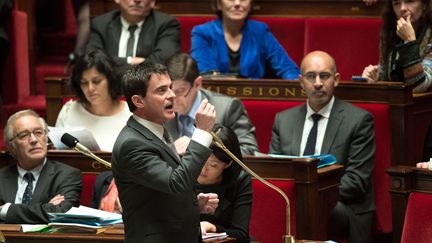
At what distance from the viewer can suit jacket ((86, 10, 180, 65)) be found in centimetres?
363

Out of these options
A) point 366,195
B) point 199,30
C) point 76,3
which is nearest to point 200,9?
point 199,30

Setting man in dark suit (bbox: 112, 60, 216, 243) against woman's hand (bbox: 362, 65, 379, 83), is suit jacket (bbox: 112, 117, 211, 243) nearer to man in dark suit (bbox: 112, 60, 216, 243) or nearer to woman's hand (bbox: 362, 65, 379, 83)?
man in dark suit (bbox: 112, 60, 216, 243)

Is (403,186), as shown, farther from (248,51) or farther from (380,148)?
(248,51)

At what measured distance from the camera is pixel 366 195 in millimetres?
3074

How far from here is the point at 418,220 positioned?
2363 millimetres

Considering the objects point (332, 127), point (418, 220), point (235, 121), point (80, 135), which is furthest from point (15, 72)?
point (418, 220)

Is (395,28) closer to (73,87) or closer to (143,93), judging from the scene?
(73,87)

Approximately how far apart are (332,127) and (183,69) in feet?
1.62

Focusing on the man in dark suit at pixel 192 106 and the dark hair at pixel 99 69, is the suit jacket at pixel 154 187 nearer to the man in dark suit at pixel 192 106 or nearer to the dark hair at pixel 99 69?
the man in dark suit at pixel 192 106

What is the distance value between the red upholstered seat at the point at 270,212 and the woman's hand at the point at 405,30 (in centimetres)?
75

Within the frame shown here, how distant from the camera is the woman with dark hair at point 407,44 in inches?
127

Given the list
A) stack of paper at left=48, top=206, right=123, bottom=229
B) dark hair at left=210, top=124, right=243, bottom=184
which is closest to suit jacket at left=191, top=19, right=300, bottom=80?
dark hair at left=210, top=124, right=243, bottom=184

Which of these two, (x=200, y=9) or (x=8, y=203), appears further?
(x=200, y=9)

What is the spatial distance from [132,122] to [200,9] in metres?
2.02
